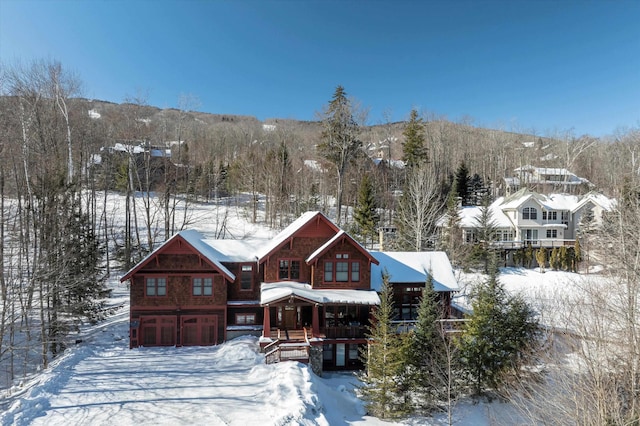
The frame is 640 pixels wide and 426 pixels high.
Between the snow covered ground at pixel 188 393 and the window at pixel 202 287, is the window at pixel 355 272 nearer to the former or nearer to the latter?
the snow covered ground at pixel 188 393

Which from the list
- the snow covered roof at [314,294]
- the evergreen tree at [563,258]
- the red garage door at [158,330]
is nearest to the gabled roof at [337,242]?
the snow covered roof at [314,294]

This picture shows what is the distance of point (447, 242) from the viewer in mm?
35469

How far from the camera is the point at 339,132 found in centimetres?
4016

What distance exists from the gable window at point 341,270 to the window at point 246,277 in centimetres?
489

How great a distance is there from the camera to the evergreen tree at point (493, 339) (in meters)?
17.1

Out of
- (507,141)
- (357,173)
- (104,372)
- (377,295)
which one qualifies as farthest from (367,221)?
(507,141)

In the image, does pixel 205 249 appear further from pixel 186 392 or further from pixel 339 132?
pixel 339 132

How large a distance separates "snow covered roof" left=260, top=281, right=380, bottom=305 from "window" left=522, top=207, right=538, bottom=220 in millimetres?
30751

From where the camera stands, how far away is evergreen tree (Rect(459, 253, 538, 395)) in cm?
1711

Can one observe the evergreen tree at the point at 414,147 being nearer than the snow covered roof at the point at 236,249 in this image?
No

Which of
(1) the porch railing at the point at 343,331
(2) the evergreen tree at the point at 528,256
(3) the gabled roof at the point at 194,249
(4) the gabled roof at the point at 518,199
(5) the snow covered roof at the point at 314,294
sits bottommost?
(1) the porch railing at the point at 343,331

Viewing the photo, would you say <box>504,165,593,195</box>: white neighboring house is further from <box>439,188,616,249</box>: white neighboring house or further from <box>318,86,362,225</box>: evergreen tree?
<box>318,86,362,225</box>: evergreen tree

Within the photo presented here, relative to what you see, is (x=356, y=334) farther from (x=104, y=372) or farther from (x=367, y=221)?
(x=367, y=221)

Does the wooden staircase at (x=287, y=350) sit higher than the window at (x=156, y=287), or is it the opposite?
the window at (x=156, y=287)
